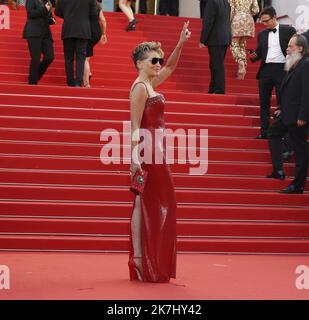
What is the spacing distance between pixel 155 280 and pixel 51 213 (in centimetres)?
284

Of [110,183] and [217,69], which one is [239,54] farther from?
[110,183]

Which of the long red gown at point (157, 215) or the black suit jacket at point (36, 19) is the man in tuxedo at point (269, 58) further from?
the long red gown at point (157, 215)

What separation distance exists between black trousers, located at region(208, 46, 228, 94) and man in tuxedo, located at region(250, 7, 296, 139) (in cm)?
127

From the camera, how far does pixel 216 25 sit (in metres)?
13.7

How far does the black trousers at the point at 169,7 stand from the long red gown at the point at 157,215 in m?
13.6

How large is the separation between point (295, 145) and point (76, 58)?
13.9 ft

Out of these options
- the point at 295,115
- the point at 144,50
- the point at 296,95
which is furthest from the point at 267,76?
the point at 144,50

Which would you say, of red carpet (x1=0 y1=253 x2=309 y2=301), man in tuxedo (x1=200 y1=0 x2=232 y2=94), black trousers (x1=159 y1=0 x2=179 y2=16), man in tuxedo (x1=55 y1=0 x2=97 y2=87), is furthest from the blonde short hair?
black trousers (x1=159 y1=0 x2=179 y2=16)

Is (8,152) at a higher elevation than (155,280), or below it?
higher

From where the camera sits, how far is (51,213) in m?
9.82

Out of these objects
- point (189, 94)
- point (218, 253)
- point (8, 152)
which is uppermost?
point (189, 94)

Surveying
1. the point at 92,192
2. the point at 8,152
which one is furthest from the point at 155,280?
the point at 8,152

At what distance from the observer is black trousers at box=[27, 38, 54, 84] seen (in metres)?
13.6
